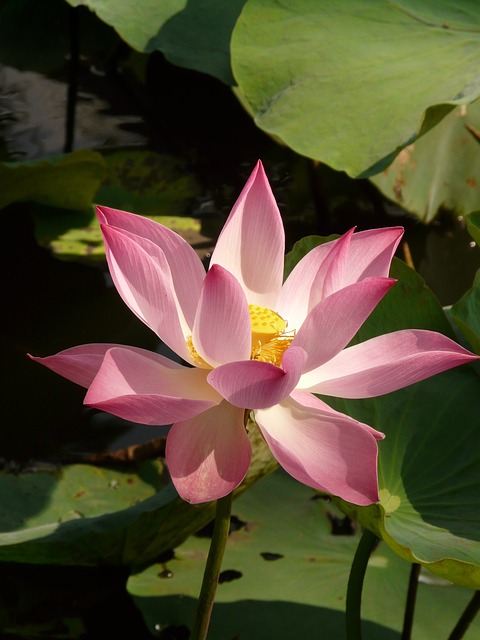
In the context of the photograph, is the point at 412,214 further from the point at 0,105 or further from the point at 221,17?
the point at 0,105

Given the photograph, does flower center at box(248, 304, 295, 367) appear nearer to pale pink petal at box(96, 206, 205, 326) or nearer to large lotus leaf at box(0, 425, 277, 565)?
pale pink petal at box(96, 206, 205, 326)

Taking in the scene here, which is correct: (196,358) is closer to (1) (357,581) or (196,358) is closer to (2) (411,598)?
(1) (357,581)

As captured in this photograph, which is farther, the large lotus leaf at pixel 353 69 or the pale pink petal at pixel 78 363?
the large lotus leaf at pixel 353 69

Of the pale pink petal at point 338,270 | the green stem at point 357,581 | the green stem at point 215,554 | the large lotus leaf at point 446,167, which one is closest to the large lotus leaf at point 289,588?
the green stem at point 357,581

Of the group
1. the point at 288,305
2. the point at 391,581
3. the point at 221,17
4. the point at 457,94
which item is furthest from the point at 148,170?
the point at 288,305

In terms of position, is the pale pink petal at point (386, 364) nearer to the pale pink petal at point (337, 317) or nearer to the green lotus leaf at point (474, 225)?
the pale pink petal at point (337, 317)

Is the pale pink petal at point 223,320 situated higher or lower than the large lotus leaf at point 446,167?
higher

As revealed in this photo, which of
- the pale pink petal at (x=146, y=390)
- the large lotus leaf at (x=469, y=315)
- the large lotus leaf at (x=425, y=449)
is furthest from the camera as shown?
the large lotus leaf at (x=469, y=315)
